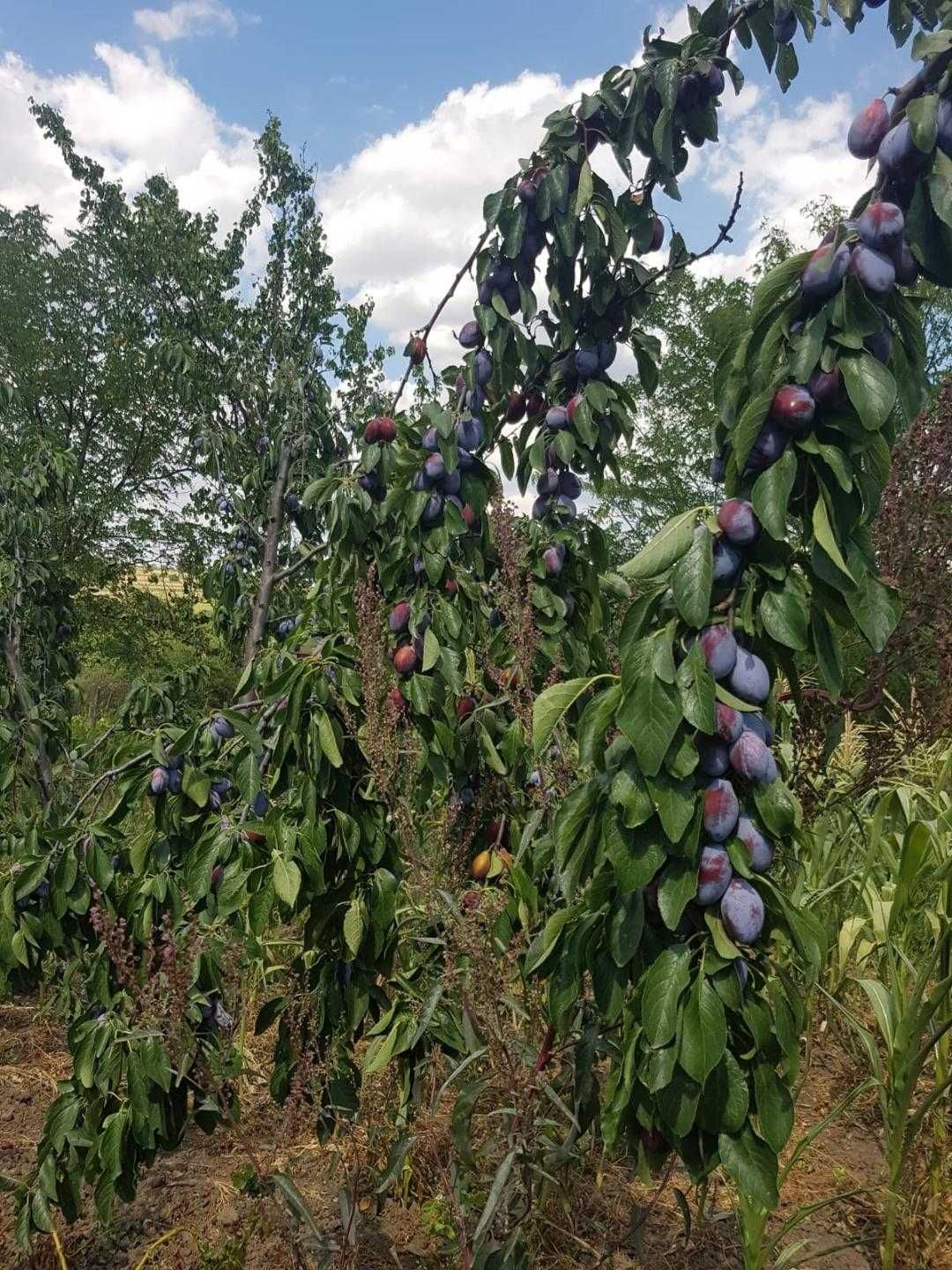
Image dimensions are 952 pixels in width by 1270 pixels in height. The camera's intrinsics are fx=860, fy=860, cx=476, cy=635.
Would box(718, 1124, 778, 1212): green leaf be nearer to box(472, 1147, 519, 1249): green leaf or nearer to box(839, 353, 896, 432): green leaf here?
box(472, 1147, 519, 1249): green leaf

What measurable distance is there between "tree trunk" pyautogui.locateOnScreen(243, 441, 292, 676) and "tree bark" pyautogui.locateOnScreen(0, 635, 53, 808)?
0.89m

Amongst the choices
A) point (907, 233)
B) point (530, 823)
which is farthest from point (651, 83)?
point (530, 823)

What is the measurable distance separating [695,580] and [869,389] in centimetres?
31

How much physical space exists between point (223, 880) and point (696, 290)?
1153 cm

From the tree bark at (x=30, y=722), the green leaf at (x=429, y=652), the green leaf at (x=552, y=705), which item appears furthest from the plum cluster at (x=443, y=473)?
the tree bark at (x=30, y=722)

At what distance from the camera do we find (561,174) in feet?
5.97

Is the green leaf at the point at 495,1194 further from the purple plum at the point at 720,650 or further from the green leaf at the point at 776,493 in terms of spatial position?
the green leaf at the point at 776,493

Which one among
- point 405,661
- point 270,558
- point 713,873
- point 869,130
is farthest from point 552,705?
point 270,558

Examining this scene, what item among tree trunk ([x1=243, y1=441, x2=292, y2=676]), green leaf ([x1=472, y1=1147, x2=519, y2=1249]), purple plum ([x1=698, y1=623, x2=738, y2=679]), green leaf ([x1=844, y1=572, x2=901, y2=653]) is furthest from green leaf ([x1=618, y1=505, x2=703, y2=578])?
tree trunk ([x1=243, y1=441, x2=292, y2=676])

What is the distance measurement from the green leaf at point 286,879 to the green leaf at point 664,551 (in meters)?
0.87

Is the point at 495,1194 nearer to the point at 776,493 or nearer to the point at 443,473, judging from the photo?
the point at 776,493

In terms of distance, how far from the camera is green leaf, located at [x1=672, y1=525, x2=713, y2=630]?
111cm

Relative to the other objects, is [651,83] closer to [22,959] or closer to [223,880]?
[223,880]

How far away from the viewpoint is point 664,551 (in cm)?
116
